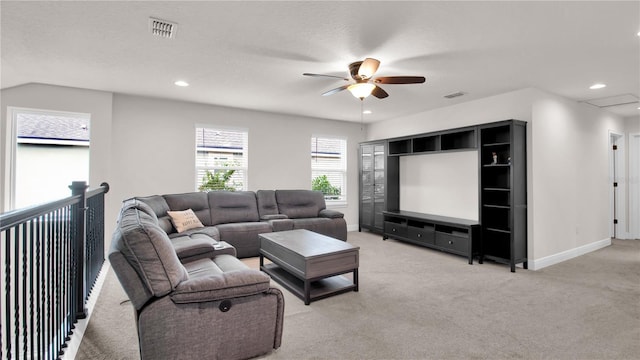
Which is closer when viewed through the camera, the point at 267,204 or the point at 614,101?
the point at 614,101

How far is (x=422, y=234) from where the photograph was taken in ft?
17.4

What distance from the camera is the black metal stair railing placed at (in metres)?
1.37

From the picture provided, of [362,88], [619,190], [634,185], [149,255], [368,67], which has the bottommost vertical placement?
[149,255]

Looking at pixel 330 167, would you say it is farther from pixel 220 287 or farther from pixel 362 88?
pixel 220 287

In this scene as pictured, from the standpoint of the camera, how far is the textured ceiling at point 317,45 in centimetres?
240

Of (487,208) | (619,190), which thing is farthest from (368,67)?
(619,190)

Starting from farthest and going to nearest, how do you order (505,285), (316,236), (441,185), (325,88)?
(441,185), (325,88), (316,236), (505,285)

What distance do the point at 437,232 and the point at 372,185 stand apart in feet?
6.45

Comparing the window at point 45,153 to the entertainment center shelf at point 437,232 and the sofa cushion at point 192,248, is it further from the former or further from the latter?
the entertainment center shelf at point 437,232

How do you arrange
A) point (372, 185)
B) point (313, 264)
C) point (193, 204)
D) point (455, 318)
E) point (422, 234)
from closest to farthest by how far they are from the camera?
1. point (455, 318)
2. point (313, 264)
3. point (193, 204)
4. point (422, 234)
5. point (372, 185)

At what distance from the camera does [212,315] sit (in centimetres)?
197

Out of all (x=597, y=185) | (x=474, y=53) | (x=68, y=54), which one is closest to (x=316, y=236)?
(x=474, y=53)

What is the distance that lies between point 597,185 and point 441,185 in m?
2.49

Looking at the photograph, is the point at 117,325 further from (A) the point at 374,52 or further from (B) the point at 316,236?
(A) the point at 374,52
